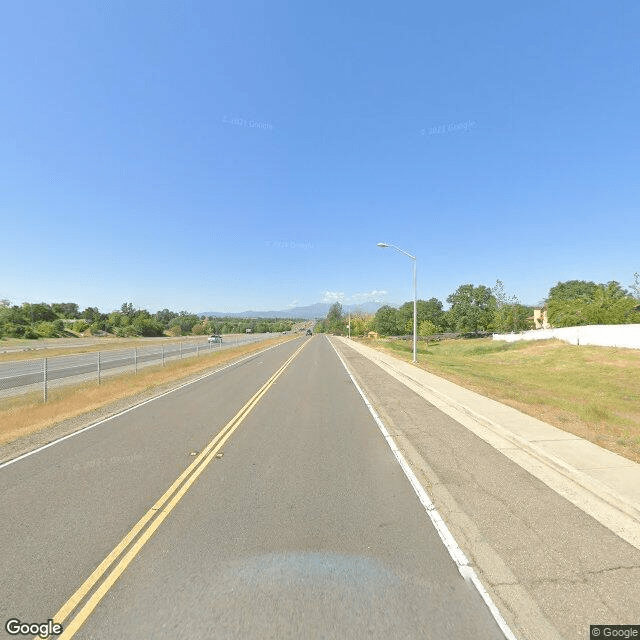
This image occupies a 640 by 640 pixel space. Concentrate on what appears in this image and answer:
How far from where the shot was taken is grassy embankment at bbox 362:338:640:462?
9398mm

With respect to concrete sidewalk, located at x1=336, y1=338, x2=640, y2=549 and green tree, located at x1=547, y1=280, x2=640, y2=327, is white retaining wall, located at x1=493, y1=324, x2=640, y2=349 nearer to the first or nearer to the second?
green tree, located at x1=547, y1=280, x2=640, y2=327

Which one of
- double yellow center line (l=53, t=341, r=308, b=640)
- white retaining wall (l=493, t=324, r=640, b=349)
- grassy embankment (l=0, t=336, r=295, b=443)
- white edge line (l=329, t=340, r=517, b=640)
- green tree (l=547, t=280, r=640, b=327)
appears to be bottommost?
grassy embankment (l=0, t=336, r=295, b=443)

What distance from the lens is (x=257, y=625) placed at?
10.0 feet

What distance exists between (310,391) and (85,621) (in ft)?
40.9

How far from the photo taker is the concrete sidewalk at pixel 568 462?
189 inches

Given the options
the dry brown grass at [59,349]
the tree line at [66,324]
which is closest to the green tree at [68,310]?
the tree line at [66,324]

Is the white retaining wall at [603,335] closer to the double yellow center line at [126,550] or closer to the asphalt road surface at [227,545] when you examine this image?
the asphalt road surface at [227,545]

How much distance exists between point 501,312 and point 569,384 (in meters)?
63.6

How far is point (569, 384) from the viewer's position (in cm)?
2428

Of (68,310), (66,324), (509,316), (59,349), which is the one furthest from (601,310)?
(68,310)

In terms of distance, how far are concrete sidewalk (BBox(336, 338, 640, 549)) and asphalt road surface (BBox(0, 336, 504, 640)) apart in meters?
2.26

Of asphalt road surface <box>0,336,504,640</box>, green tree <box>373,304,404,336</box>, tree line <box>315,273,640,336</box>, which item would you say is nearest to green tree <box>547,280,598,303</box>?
tree line <box>315,273,640,336</box>

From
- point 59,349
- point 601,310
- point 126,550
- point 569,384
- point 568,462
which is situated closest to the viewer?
point 126,550

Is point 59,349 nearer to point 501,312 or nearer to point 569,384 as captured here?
point 569,384
